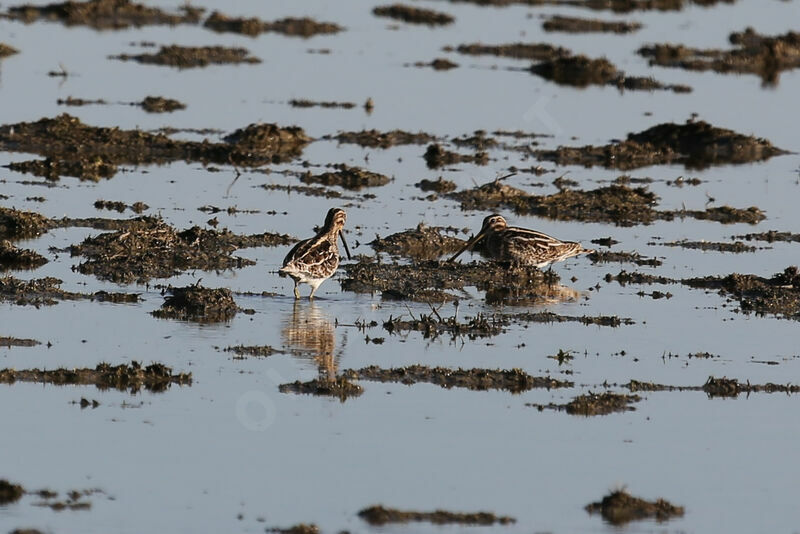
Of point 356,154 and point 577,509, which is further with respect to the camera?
point 356,154

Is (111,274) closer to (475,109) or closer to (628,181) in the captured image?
(628,181)

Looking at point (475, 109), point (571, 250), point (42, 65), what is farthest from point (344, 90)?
point (571, 250)

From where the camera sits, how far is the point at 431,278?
Answer: 2095 centimetres

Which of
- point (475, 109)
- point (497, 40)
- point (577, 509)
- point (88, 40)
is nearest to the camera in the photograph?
point (577, 509)

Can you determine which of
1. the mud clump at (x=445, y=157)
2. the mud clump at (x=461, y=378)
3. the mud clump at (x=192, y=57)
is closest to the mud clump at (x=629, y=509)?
the mud clump at (x=461, y=378)

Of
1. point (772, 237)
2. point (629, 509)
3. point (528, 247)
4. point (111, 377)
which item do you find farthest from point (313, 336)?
point (772, 237)

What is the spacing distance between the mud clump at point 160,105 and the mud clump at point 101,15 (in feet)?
46.6

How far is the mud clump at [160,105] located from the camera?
34250 mm

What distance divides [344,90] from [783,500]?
27124mm

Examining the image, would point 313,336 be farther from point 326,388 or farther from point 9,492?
point 9,492

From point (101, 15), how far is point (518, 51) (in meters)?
13.0

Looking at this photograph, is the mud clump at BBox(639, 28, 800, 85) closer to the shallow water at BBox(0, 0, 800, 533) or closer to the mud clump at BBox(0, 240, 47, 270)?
the shallow water at BBox(0, 0, 800, 533)

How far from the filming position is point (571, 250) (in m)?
22.2

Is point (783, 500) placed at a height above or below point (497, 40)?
below
